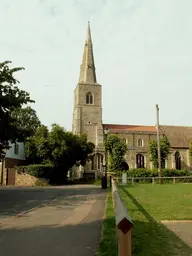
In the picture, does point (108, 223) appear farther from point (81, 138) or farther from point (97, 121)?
point (97, 121)

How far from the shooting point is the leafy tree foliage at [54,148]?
142 feet

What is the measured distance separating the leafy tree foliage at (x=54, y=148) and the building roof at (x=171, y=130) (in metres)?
24.0

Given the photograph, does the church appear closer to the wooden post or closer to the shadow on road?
the shadow on road

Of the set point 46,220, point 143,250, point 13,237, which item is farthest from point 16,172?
point 143,250

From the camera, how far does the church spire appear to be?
70875 millimetres

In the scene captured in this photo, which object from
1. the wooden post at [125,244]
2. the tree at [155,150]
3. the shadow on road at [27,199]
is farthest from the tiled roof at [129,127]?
the wooden post at [125,244]

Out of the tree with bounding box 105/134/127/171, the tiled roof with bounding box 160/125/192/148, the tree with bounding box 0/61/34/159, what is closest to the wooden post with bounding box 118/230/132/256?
the tree with bounding box 0/61/34/159

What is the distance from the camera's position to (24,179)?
4053cm

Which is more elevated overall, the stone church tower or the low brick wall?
the stone church tower

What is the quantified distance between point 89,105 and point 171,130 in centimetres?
2009

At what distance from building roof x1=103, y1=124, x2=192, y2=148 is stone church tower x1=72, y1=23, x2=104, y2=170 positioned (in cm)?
366

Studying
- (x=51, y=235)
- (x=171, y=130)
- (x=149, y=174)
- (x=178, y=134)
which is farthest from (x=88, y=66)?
(x=51, y=235)

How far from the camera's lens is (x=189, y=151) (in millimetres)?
66000

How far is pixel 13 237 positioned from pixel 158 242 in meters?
3.50
